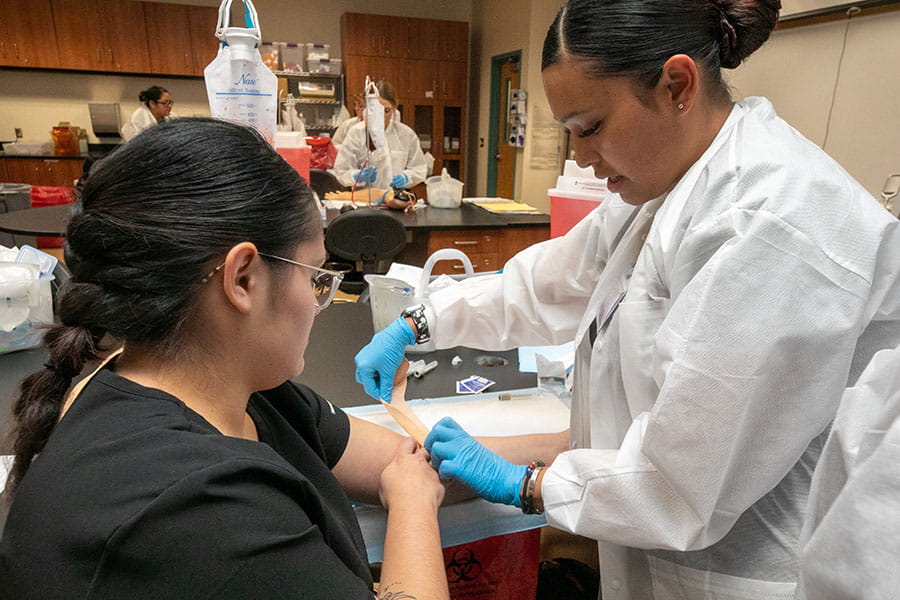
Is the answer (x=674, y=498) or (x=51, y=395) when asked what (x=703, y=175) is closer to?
(x=674, y=498)

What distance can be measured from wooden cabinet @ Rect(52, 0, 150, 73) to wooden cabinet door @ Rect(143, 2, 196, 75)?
7cm

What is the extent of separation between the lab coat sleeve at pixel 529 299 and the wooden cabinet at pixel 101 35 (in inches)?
234

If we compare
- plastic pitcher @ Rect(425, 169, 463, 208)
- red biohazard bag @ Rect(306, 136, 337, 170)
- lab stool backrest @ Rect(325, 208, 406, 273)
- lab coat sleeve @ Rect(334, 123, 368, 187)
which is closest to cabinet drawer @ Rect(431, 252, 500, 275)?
plastic pitcher @ Rect(425, 169, 463, 208)

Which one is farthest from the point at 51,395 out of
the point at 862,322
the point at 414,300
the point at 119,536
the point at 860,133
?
the point at 860,133

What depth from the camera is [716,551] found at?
86cm

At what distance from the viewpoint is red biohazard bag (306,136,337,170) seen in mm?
4797

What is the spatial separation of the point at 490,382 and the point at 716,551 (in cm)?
64

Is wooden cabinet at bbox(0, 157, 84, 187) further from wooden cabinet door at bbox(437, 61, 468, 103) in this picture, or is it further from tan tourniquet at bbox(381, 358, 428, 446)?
tan tourniquet at bbox(381, 358, 428, 446)

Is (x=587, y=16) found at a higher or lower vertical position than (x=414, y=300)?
higher

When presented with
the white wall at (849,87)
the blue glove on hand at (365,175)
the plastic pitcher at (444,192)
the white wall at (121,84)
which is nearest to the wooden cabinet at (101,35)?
the white wall at (121,84)

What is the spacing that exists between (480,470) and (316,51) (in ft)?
20.4

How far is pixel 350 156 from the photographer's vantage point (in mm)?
4676

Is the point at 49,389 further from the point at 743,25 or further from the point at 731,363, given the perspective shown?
the point at 743,25

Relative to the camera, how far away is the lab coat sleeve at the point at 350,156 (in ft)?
14.8
